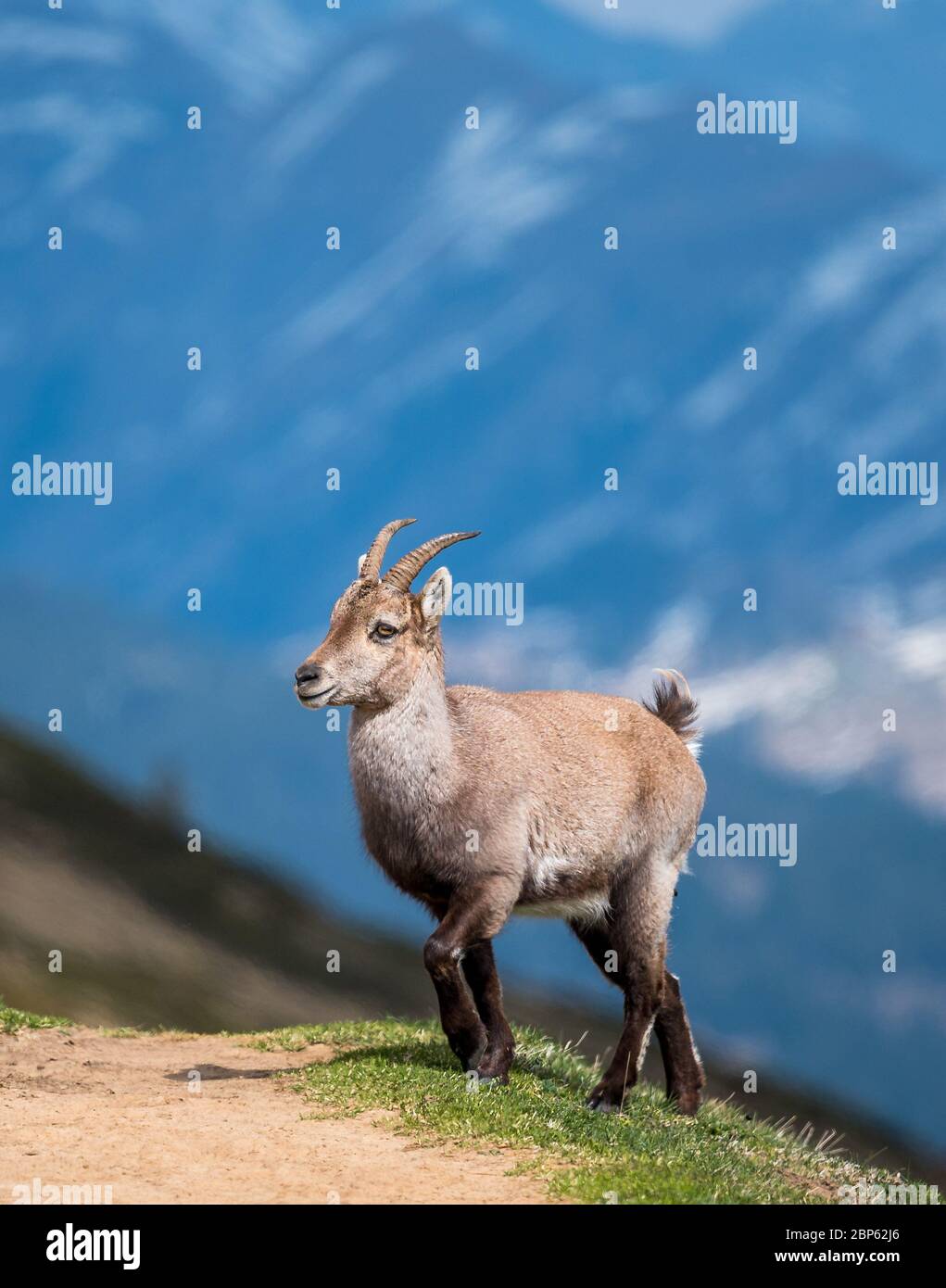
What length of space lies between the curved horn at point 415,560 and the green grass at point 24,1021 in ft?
20.6

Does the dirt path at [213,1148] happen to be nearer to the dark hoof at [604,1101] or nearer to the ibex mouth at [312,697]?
the dark hoof at [604,1101]

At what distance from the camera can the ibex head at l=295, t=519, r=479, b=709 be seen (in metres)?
11.2

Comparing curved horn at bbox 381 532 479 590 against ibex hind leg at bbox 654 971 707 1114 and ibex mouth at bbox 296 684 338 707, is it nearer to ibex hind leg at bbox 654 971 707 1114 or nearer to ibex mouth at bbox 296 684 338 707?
ibex mouth at bbox 296 684 338 707

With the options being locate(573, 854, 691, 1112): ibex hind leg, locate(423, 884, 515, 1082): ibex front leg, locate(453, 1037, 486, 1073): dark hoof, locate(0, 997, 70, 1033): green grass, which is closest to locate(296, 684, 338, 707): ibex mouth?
locate(423, 884, 515, 1082): ibex front leg

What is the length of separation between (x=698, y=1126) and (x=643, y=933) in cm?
185

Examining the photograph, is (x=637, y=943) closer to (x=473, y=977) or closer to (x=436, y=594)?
(x=473, y=977)

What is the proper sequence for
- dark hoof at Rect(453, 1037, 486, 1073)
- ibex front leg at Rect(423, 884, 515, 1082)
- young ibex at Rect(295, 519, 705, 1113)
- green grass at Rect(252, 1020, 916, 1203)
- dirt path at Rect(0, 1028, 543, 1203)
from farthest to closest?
dark hoof at Rect(453, 1037, 486, 1073) < young ibex at Rect(295, 519, 705, 1113) < ibex front leg at Rect(423, 884, 515, 1082) < green grass at Rect(252, 1020, 916, 1203) < dirt path at Rect(0, 1028, 543, 1203)

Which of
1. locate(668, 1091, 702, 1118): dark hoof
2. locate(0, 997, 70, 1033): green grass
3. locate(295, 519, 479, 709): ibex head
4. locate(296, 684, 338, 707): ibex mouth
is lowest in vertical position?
locate(668, 1091, 702, 1118): dark hoof

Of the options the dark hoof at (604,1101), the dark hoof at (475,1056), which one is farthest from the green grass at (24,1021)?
the dark hoof at (604,1101)

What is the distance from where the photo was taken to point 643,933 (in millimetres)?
12625

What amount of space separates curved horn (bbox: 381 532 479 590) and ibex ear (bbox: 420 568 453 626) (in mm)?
157

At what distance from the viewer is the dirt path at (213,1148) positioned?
29.3 ft

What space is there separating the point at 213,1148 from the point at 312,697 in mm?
3193
